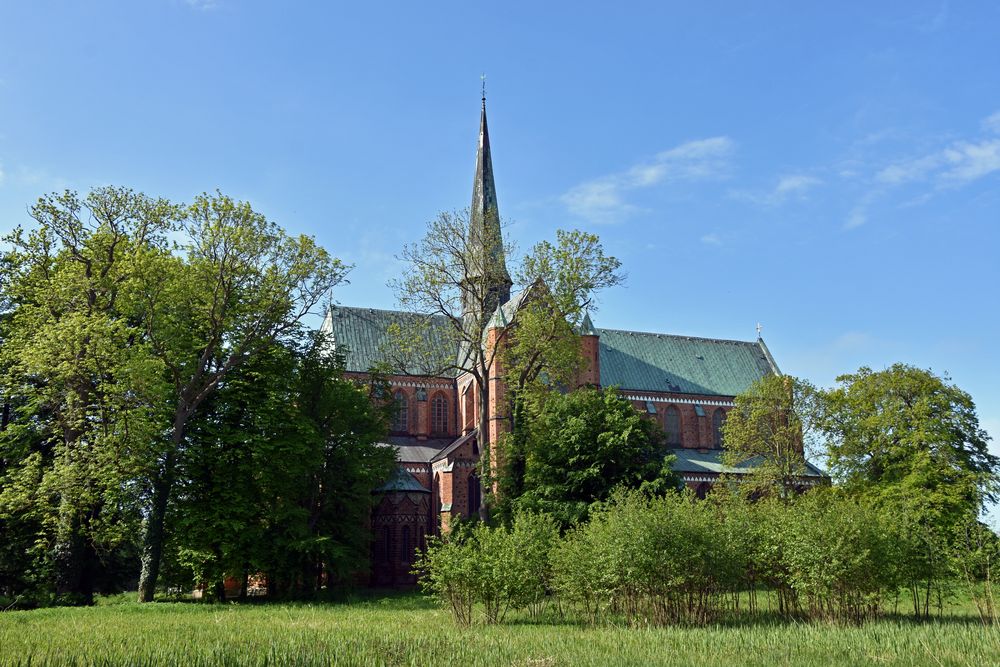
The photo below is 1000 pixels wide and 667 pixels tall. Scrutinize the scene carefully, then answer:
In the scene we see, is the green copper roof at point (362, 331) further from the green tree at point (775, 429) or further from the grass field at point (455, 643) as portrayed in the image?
the grass field at point (455, 643)

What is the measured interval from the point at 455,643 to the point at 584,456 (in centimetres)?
2130

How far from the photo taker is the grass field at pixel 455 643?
13.6 m

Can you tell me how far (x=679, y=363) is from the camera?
58.8 meters

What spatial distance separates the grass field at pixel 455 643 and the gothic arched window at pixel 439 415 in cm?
2969

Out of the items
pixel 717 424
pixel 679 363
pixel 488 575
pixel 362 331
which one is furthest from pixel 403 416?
pixel 488 575

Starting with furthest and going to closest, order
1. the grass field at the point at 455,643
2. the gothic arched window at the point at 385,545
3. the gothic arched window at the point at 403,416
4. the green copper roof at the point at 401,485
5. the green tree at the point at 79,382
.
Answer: the gothic arched window at the point at 403,416 < the green copper roof at the point at 401,485 < the gothic arched window at the point at 385,545 < the green tree at the point at 79,382 < the grass field at the point at 455,643

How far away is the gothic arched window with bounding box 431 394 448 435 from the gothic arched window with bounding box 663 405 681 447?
14.5 metres

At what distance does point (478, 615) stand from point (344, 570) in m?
13.1

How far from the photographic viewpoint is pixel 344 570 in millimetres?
34562

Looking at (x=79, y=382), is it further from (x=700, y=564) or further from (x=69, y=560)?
(x=700, y=564)

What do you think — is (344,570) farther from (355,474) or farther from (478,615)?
(478,615)

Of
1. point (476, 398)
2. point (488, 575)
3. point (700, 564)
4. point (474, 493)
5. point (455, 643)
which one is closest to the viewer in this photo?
point (455, 643)

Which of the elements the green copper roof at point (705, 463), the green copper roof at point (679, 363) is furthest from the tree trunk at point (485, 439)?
the green copper roof at point (679, 363)

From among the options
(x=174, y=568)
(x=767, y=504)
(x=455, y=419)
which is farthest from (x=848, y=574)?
(x=455, y=419)
